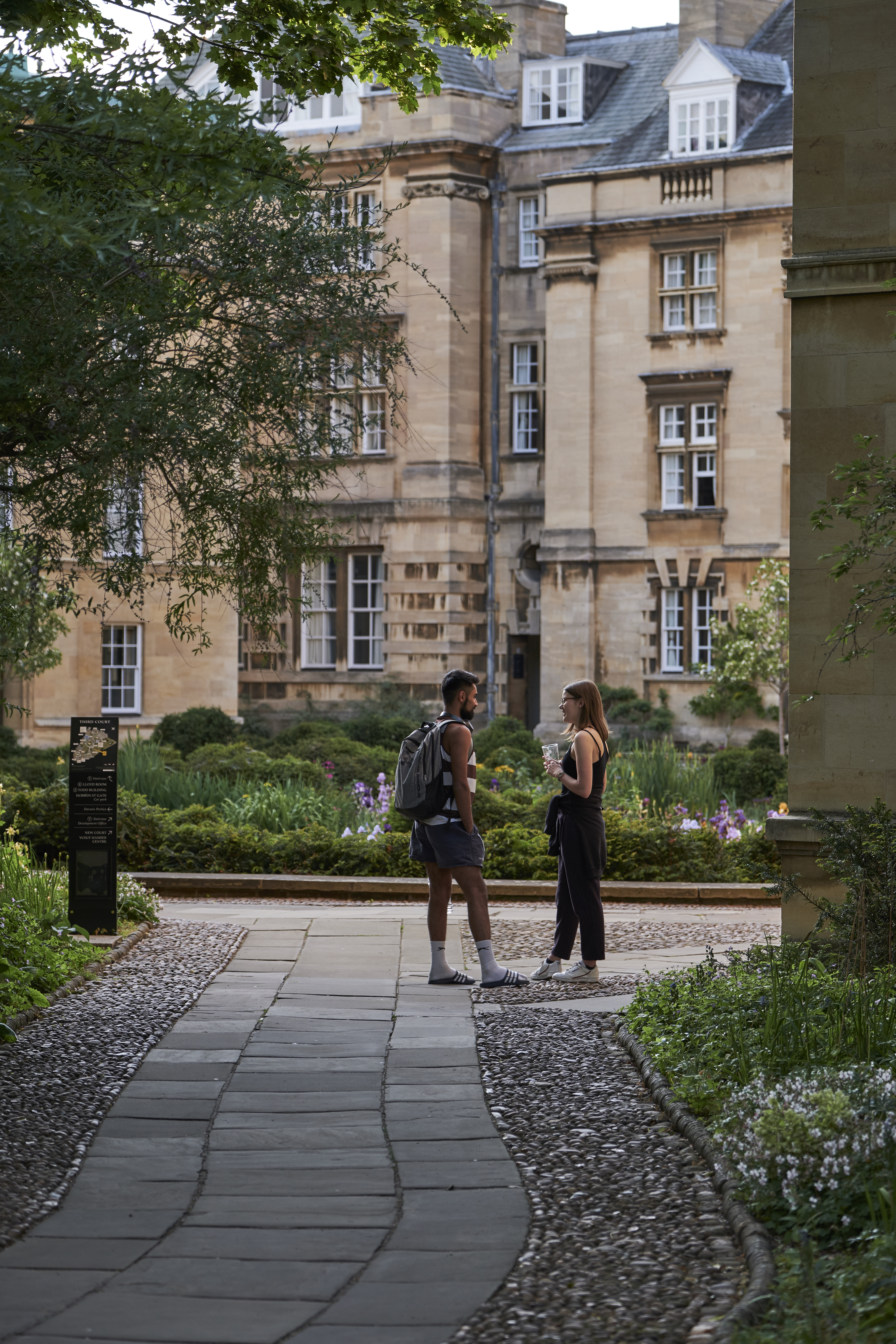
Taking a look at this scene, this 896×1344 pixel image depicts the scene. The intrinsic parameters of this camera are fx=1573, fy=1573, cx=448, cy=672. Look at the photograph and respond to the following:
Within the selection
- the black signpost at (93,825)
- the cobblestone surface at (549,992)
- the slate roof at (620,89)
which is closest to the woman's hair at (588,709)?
the cobblestone surface at (549,992)

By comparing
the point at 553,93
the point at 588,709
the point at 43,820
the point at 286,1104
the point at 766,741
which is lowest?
the point at 286,1104

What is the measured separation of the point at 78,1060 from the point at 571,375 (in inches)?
1137

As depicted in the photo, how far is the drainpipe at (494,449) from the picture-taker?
35.3 metres

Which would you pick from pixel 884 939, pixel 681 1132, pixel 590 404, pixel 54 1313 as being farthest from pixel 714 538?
pixel 54 1313

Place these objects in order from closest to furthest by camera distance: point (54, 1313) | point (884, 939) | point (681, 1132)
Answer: point (54, 1313) < point (681, 1132) < point (884, 939)

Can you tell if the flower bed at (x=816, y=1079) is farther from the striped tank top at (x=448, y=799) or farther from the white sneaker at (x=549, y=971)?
the striped tank top at (x=448, y=799)

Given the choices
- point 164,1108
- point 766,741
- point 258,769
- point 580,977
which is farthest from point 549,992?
point 766,741

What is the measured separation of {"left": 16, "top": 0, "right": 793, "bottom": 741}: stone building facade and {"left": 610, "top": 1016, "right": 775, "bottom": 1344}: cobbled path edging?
82.7 ft

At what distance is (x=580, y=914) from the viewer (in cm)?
908

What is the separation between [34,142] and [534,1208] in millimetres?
4761

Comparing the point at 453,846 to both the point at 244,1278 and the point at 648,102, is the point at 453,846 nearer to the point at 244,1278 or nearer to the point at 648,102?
the point at 244,1278

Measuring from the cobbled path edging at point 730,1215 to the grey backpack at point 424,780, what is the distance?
2.13 metres

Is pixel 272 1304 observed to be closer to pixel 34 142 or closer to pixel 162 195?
pixel 162 195

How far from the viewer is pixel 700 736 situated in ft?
106
